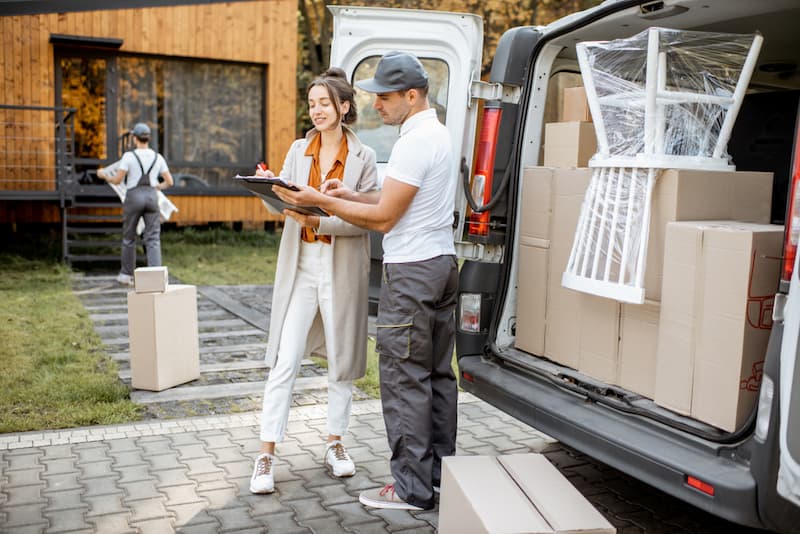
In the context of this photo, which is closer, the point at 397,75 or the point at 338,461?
the point at 397,75

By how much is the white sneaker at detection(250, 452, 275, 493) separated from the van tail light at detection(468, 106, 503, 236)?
144 cm

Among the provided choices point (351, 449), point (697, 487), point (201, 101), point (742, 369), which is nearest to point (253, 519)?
point (351, 449)

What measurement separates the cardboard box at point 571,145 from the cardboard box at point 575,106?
18cm

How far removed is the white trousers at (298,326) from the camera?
3.69 m

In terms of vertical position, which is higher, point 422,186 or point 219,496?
point 422,186

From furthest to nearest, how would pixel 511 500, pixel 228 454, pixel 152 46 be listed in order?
pixel 152 46, pixel 228 454, pixel 511 500

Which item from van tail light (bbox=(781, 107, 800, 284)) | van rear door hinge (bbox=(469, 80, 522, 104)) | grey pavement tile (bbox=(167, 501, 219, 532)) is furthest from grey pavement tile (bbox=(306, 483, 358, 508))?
van tail light (bbox=(781, 107, 800, 284))

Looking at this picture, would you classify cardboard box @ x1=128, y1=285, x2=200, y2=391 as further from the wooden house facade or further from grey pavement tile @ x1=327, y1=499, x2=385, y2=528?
the wooden house facade

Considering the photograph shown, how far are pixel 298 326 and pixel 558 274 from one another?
4.02 ft

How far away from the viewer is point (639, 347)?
10.4 feet

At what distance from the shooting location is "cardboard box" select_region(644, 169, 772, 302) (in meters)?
3.00

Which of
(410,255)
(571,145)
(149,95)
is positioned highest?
(149,95)

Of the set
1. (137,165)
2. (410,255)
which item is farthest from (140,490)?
(137,165)

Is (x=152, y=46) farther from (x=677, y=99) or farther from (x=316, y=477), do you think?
(x=677, y=99)
